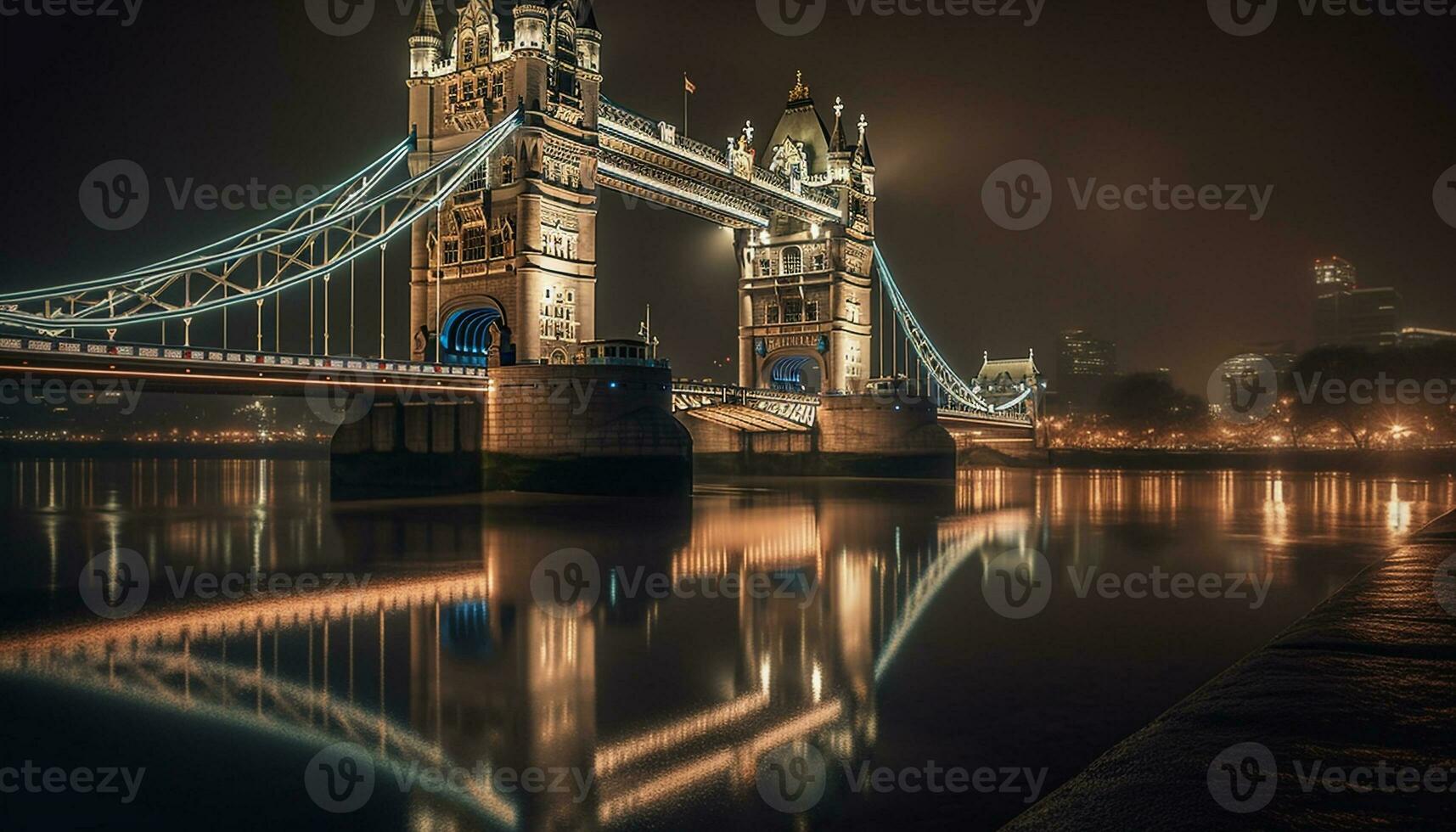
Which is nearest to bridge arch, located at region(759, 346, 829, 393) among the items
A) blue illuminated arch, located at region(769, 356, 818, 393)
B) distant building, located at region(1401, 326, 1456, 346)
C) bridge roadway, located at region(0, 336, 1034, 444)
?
blue illuminated arch, located at region(769, 356, 818, 393)

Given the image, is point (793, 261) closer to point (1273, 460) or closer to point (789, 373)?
point (789, 373)

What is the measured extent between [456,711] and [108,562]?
43.9 feet

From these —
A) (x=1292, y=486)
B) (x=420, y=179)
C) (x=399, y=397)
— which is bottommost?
(x=1292, y=486)

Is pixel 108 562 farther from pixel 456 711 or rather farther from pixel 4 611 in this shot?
pixel 456 711

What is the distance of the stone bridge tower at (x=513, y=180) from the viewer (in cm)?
3462

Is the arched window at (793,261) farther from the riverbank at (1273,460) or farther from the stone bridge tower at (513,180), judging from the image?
the riverbank at (1273,460)

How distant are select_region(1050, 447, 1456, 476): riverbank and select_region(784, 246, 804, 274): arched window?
32.2m

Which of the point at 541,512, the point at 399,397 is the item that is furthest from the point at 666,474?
the point at 399,397

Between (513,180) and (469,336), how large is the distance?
6.44 m

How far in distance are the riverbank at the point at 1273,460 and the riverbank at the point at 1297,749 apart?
6324 cm

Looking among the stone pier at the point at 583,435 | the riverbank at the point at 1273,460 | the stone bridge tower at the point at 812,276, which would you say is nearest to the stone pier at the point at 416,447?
the stone pier at the point at 583,435

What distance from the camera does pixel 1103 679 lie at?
29.4 feet

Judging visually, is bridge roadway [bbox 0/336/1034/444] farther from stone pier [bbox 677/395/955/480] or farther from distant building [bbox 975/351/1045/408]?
distant building [bbox 975/351/1045/408]

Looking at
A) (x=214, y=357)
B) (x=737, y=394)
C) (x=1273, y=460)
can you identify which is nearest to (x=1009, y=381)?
(x=1273, y=460)
